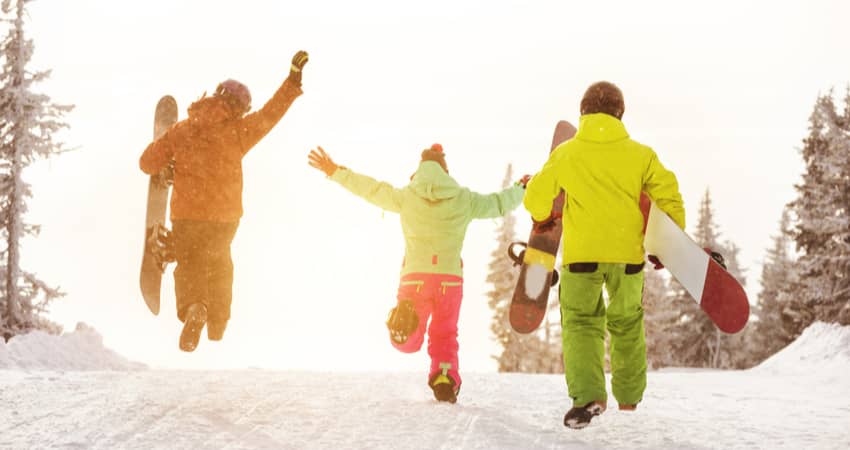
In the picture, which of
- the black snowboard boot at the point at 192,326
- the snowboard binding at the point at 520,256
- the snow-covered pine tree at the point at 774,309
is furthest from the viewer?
the snow-covered pine tree at the point at 774,309

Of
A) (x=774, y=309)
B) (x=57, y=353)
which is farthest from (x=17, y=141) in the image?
(x=774, y=309)

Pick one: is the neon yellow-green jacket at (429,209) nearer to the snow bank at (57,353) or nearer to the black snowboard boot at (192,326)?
the black snowboard boot at (192,326)

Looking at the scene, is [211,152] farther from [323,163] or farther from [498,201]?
[498,201]

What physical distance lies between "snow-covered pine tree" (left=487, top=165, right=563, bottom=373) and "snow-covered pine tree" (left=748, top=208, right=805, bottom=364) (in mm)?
13625

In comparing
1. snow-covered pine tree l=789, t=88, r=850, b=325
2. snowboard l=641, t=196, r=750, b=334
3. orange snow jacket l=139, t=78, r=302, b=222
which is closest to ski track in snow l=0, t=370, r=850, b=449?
snowboard l=641, t=196, r=750, b=334

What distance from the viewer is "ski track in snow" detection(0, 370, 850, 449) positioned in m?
6.53

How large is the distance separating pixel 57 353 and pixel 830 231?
23.1 m

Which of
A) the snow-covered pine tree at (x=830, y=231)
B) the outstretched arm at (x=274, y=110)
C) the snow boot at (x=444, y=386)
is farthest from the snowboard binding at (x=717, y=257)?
the snow-covered pine tree at (x=830, y=231)

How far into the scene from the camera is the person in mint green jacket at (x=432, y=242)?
8.52 m

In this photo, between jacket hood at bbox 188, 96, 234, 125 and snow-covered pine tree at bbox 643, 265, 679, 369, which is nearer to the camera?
jacket hood at bbox 188, 96, 234, 125

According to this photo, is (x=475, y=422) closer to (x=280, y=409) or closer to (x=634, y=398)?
(x=634, y=398)

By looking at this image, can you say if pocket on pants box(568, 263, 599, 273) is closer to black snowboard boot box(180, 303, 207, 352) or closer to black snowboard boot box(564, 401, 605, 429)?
black snowboard boot box(564, 401, 605, 429)

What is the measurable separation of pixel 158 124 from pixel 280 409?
177 inches

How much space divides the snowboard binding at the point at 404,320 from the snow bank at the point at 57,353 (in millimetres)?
11413
